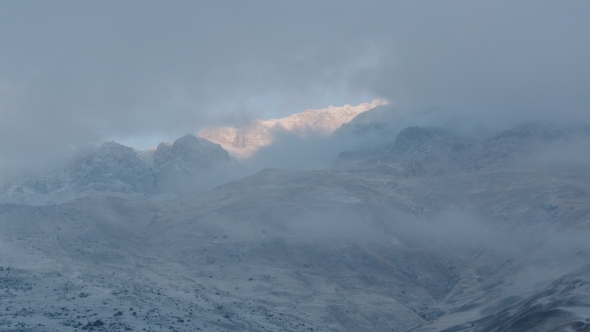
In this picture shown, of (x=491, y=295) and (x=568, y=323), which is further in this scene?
(x=491, y=295)

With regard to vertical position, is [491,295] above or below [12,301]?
below

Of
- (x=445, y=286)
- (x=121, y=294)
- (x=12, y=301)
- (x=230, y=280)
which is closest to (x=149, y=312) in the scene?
(x=121, y=294)

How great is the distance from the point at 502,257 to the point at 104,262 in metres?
103

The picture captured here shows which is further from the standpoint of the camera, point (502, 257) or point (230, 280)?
point (502, 257)

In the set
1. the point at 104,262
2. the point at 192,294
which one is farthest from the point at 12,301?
the point at 104,262

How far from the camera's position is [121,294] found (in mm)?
→ 108500

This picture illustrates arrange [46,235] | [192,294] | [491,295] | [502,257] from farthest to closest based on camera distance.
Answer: [502,257] < [46,235] < [491,295] < [192,294]

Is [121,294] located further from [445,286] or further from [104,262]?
[445,286]

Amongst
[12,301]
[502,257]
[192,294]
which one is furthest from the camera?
[502,257]

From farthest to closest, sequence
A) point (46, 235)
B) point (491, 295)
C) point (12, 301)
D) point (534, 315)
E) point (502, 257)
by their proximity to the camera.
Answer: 1. point (502, 257)
2. point (46, 235)
3. point (491, 295)
4. point (534, 315)
5. point (12, 301)

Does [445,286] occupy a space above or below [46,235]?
below

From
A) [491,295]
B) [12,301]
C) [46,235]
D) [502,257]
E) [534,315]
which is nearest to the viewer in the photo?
[12,301]

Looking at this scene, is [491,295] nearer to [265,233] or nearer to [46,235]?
[265,233]

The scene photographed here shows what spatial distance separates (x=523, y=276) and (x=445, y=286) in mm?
20601
